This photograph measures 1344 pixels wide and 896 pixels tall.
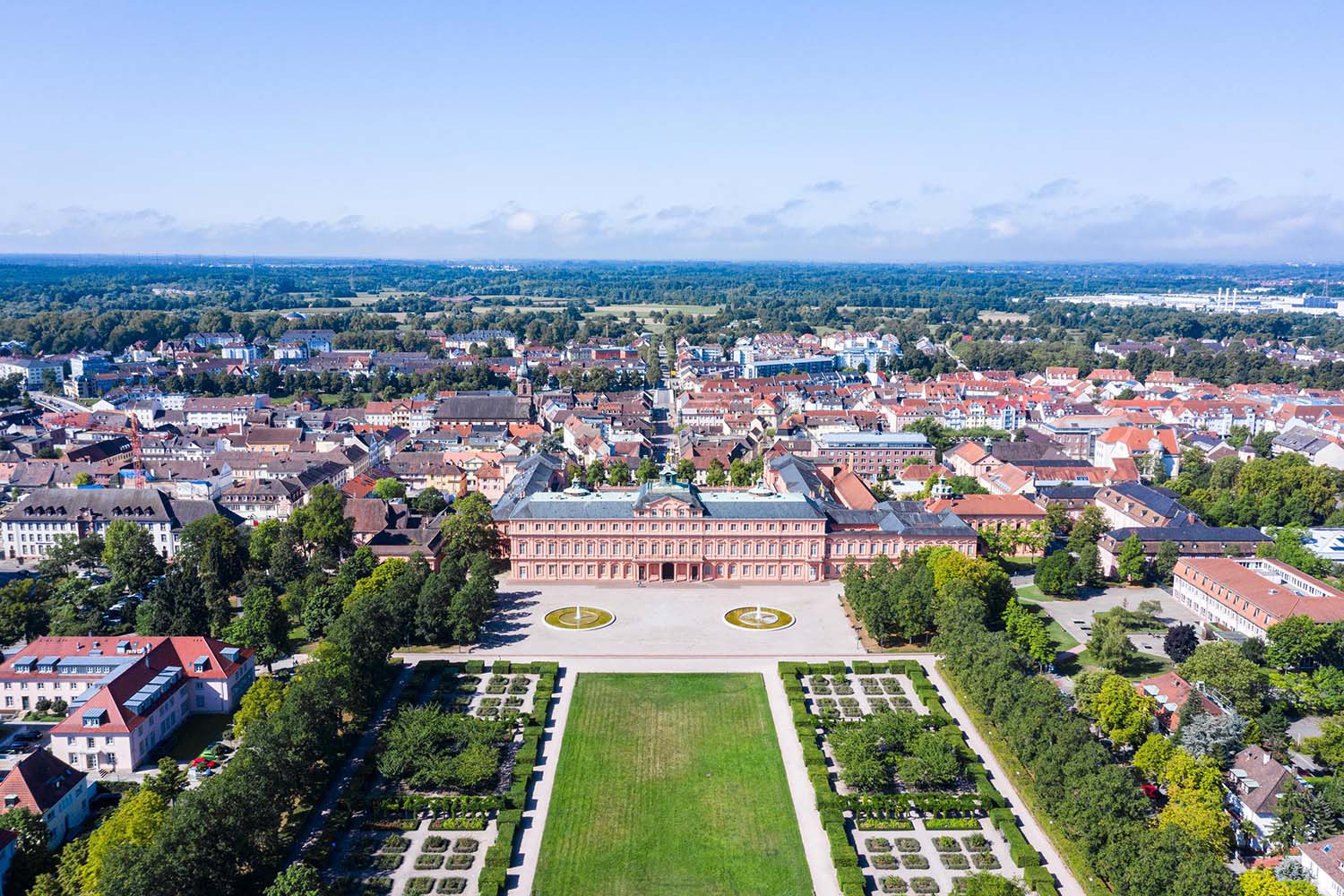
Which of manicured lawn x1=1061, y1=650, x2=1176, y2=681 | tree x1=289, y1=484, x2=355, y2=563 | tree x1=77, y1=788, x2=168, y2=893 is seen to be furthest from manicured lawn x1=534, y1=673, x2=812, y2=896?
tree x1=289, y1=484, x2=355, y2=563

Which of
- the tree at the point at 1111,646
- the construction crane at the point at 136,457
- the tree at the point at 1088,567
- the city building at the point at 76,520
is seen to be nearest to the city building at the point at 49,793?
the city building at the point at 76,520

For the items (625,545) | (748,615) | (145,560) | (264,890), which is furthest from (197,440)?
(264,890)

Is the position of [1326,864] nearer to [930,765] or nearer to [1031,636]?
[930,765]

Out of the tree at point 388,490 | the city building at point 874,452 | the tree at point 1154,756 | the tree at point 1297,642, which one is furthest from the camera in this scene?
the city building at point 874,452

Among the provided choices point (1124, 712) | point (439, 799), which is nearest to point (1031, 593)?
point (1124, 712)

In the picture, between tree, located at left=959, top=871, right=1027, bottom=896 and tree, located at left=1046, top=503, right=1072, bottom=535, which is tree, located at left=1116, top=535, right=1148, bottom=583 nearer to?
tree, located at left=1046, top=503, right=1072, bottom=535

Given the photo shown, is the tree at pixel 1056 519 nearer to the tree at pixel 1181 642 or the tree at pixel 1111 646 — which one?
the tree at pixel 1111 646
